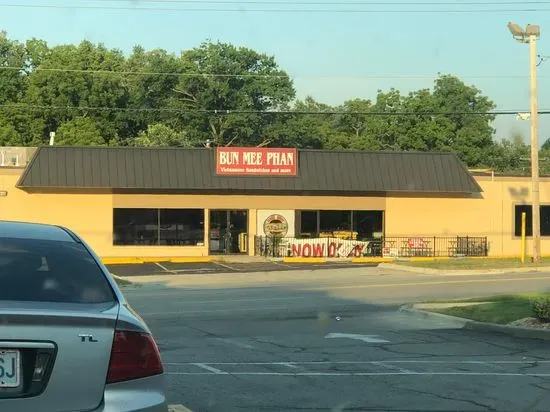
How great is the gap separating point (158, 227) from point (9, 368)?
32.4 m

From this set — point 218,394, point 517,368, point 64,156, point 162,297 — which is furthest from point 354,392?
point 64,156

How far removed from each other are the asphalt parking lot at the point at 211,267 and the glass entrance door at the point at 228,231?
12.1 ft

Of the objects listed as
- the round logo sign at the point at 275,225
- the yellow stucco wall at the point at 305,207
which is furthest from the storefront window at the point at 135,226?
the round logo sign at the point at 275,225

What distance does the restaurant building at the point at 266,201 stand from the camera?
34.7 meters

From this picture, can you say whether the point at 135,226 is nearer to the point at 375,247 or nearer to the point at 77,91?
the point at 375,247

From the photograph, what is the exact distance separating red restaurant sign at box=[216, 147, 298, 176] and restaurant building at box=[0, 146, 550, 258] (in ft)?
0.15

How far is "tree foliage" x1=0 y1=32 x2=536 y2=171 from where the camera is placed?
68.9 meters

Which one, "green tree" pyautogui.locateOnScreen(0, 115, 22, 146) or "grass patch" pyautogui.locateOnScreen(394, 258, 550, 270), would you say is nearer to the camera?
"grass patch" pyautogui.locateOnScreen(394, 258, 550, 270)

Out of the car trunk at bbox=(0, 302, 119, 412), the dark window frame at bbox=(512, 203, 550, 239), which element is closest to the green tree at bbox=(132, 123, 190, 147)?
the dark window frame at bbox=(512, 203, 550, 239)

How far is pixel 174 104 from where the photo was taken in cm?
7044

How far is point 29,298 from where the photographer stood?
166 inches

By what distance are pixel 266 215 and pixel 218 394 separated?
1150 inches

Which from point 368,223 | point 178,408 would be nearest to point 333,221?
point 368,223

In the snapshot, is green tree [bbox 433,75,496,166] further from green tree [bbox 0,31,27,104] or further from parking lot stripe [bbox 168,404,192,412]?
parking lot stripe [bbox 168,404,192,412]
